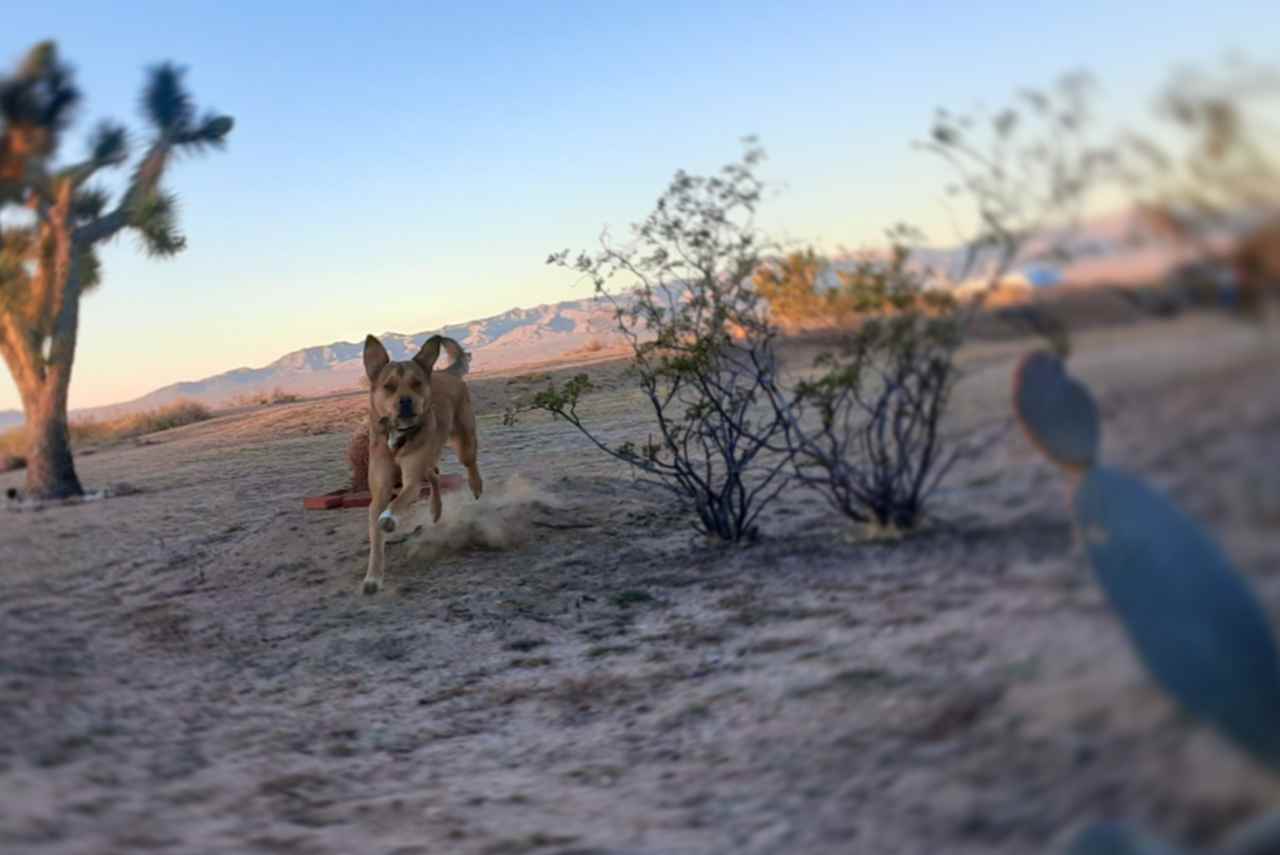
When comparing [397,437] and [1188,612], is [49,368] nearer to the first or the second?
[397,437]

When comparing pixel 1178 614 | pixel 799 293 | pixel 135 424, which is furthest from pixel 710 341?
pixel 135 424

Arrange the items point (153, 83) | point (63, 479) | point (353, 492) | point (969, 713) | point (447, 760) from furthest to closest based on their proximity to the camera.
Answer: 1. point (153, 83)
2. point (63, 479)
3. point (353, 492)
4. point (447, 760)
5. point (969, 713)

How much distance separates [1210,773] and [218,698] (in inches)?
214

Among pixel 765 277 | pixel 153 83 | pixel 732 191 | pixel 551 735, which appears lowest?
pixel 551 735

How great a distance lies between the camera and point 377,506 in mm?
8445

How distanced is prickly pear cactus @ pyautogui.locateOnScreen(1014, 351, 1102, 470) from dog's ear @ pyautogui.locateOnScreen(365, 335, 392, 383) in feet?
20.4

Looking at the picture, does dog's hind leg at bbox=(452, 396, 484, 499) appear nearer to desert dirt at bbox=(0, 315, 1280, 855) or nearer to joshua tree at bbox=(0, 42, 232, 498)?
desert dirt at bbox=(0, 315, 1280, 855)

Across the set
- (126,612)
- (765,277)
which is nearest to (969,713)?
Result: (765,277)

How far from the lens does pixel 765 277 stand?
27.0 ft

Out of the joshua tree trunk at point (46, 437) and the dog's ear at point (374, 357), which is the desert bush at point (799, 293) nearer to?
the dog's ear at point (374, 357)

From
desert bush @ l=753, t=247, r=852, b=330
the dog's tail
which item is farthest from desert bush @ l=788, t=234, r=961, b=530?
the dog's tail

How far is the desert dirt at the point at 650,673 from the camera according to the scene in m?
2.41

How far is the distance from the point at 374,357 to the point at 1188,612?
7.19m

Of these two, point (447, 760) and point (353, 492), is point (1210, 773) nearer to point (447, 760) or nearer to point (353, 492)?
point (447, 760)
